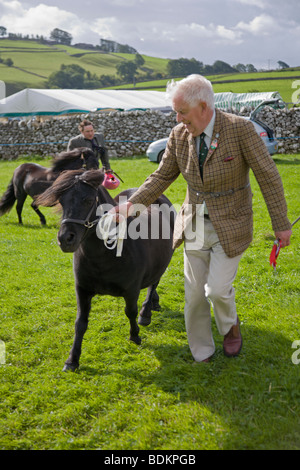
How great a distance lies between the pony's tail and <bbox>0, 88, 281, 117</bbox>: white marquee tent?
62.9 feet

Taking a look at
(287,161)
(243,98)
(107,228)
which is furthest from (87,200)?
(243,98)

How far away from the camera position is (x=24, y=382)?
161 inches

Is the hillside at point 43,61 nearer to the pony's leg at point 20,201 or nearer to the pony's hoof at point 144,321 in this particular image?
the pony's leg at point 20,201

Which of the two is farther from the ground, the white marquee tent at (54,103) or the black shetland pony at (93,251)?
the white marquee tent at (54,103)

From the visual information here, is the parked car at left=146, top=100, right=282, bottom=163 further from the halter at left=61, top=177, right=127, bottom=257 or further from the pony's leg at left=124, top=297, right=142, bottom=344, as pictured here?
the halter at left=61, top=177, right=127, bottom=257

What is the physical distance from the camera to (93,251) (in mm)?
4047

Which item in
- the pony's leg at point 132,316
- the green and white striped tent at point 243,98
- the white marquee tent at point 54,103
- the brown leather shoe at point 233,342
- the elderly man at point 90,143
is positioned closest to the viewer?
the brown leather shoe at point 233,342

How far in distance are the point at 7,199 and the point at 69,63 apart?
372 ft

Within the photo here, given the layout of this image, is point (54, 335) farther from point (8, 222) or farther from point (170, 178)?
point (8, 222)

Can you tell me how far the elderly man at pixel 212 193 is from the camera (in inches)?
138

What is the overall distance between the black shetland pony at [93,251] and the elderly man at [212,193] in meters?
0.33

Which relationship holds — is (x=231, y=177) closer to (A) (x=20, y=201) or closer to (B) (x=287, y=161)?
(A) (x=20, y=201)

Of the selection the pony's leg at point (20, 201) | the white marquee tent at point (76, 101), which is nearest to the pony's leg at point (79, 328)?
the pony's leg at point (20, 201)

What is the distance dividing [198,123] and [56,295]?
12.0 ft
